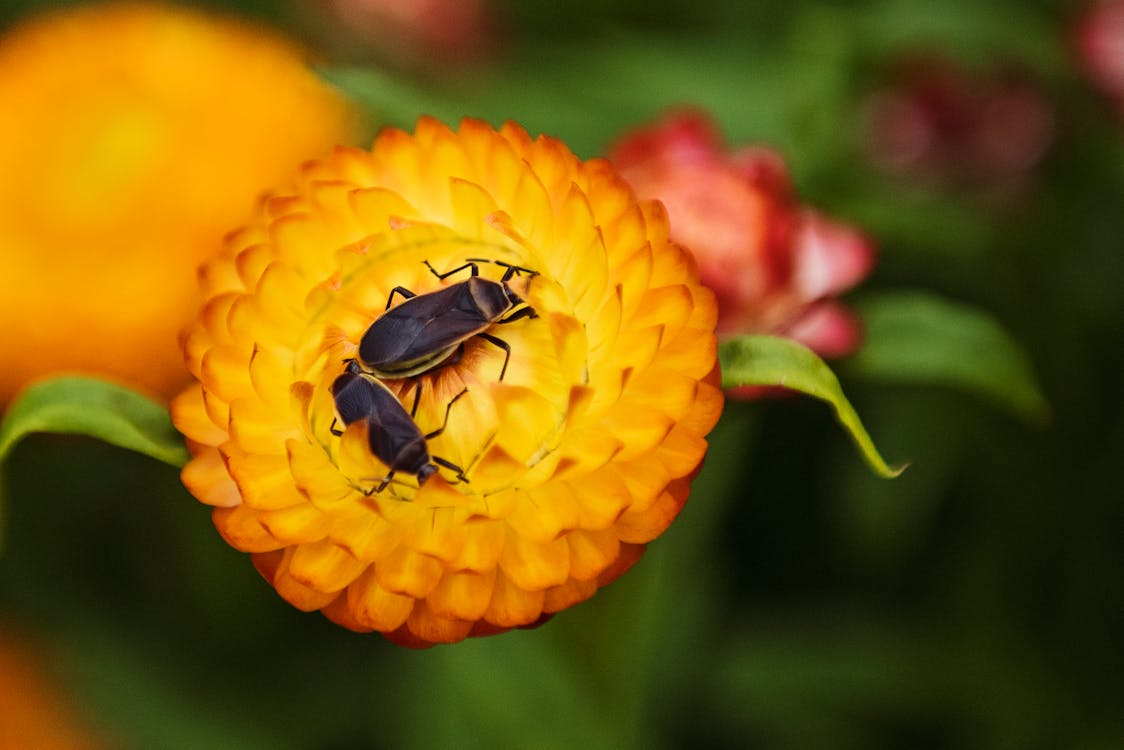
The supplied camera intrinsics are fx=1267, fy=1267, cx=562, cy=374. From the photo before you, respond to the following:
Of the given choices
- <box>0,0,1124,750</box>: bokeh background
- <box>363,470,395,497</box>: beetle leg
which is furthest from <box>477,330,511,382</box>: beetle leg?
<box>0,0,1124,750</box>: bokeh background

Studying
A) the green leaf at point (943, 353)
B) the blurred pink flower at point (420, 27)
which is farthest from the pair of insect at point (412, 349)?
the blurred pink flower at point (420, 27)

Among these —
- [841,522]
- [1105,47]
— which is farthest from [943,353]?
[1105,47]

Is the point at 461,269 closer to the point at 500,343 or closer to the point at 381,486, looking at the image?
the point at 500,343

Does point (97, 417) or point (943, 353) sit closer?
point (97, 417)

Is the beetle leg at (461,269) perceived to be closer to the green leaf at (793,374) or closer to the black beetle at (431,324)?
the black beetle at (431,324)

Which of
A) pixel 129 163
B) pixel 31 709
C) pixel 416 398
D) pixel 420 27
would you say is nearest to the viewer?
pixel 416 398

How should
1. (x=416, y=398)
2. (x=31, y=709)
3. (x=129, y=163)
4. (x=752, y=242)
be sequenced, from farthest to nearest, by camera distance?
(x=129, y=163) → (x=31, y=709) → (x=752, y=242) → (x=416, y=398)

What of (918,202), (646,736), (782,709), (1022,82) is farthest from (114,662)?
(1022,82)
